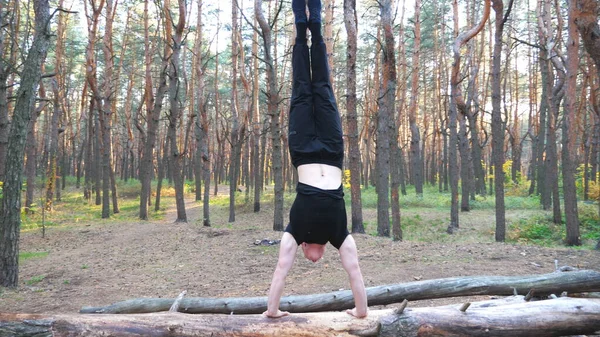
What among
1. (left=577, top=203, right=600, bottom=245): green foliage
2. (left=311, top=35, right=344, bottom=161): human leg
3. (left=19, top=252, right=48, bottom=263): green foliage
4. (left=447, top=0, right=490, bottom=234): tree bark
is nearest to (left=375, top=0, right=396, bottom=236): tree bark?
(left=447, top=0, right=490, bottom=234): tree bark

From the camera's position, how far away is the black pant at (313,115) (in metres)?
3.64

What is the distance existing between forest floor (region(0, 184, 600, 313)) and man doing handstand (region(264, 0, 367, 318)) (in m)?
2.82

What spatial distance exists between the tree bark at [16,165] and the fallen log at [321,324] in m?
4.16

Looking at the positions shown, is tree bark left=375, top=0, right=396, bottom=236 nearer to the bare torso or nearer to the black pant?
the black pant

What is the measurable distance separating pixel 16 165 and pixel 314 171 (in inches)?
235

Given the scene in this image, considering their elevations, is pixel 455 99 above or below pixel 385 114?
above

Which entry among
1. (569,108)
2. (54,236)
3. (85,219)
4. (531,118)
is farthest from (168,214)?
(531,118)

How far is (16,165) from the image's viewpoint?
6785 mm

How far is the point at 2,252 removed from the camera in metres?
6.80

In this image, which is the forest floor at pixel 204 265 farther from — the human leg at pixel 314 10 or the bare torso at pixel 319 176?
the human leg at pixel 314 10

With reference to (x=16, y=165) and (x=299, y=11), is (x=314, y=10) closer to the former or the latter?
Answer: (x=299, y=11)

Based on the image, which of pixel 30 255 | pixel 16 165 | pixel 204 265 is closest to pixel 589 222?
pixel 204 265

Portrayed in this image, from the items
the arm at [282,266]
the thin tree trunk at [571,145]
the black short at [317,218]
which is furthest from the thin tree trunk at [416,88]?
the arm at [282,266]

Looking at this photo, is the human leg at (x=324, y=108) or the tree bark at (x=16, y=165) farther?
the tree bark at (x=16, y=165)
